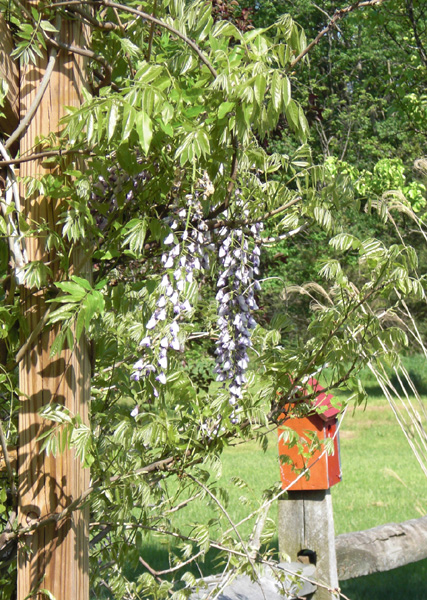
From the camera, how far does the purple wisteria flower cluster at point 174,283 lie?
5.32 feet

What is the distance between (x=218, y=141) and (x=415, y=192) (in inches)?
476

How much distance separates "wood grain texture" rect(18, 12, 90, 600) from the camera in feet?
5.09

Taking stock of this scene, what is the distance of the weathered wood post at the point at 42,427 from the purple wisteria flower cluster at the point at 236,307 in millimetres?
439

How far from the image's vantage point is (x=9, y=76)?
61.1 inches

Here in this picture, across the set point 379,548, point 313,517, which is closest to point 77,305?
point 313,517

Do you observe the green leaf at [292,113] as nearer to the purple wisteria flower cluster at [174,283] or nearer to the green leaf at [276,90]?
the green leaf at [276,90]

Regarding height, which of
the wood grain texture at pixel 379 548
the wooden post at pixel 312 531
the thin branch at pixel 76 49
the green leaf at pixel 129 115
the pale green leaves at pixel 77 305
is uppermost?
the thin branch at pixel 76 49

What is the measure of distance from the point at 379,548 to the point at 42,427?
8.23ft

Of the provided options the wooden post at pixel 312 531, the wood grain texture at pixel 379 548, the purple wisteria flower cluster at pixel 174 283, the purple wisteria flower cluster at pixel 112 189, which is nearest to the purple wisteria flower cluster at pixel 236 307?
the purple wisteria flower cluster at pixel 174 283

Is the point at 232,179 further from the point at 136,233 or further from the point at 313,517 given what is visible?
the point at 313,517

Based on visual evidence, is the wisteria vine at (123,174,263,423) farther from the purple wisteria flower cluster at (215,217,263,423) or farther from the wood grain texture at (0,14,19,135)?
the wood grain texture at (0,14,19,135)

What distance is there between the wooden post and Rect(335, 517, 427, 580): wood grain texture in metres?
0.31

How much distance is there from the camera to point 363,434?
12.5 meters

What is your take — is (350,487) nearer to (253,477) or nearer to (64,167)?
(253,477)
